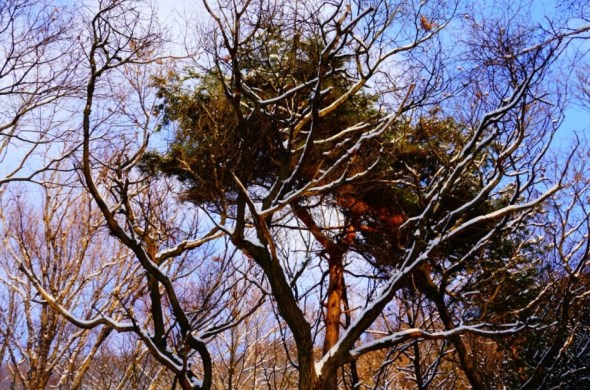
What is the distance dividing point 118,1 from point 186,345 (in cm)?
376

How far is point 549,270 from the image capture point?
817 cm

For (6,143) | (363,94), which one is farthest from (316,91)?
(6,143)

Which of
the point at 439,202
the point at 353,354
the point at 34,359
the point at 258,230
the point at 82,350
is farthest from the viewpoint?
the point at 82,350

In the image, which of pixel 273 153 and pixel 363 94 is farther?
pixel 363 94

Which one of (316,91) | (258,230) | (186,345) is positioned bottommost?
(186,345)

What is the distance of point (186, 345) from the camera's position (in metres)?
4.75

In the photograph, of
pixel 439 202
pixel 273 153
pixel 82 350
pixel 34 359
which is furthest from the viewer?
pixel 82 350

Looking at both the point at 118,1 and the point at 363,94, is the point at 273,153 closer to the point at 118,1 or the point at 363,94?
the point at 363,94

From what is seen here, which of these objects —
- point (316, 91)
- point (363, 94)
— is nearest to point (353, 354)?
point (316, 91)

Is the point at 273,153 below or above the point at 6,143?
below

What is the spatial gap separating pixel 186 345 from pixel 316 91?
2.77 metres

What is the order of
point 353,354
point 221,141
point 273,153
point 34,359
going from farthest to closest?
point 34,359 → point 273,153 → point 221,141 → point 353,354

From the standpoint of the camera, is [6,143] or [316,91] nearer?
[316,91]

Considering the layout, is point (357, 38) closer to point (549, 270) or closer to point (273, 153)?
point (273, 153)
